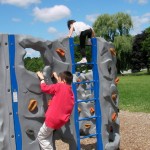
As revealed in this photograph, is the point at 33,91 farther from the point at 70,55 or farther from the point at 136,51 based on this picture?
the point at 136,51

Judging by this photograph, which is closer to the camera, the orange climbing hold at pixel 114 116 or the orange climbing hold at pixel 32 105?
the orange climbing hold at pixel 32 105

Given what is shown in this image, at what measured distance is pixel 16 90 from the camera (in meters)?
6.02

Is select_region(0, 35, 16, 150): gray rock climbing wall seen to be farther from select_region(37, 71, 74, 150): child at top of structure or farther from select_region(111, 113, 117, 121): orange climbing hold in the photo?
select_region(111, 113, 117, 121): orange climbing hold

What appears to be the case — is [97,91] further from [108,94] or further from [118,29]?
[118,29]

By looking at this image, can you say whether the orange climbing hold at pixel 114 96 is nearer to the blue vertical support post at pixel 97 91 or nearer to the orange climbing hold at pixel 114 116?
the orange climbing hold at pixel 114 116

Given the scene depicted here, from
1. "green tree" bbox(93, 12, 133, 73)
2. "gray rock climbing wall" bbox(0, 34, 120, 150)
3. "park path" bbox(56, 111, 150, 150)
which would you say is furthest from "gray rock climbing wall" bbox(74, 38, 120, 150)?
"green tree" bbox(93, 12, 133, 73)

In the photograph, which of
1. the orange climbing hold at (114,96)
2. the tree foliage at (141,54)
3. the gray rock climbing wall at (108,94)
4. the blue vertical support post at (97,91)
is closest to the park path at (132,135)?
the gray rock climbing wall at (108,94)

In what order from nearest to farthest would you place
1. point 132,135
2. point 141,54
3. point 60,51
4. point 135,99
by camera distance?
point 60,51, point 132,135, point 135,99, point 141,54

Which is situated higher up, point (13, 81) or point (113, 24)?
point (113, 24)

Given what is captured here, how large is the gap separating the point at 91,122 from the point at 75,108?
127 inches

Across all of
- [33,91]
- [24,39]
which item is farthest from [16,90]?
[24,39]

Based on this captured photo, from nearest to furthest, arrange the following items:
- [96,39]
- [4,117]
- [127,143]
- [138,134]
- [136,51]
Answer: [4,117]
[96,39]
[127,143]
[138,134]
[136,51]

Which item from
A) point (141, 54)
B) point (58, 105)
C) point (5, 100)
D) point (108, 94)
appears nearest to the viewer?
point (5, 100)

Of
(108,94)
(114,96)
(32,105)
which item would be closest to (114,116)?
(114,96)
